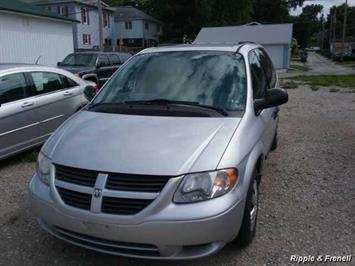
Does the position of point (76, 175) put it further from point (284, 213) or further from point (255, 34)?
point (255, 34)

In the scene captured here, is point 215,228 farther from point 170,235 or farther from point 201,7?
point 201,7

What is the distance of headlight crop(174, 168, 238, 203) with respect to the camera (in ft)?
9.66

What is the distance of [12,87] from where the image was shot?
20.6 ft

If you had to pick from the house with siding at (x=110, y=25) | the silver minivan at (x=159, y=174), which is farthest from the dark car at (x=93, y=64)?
the house with siding at (x=110, y=25)

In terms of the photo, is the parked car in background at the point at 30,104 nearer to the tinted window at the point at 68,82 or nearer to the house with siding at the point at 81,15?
the tinted window at the point at 68,82

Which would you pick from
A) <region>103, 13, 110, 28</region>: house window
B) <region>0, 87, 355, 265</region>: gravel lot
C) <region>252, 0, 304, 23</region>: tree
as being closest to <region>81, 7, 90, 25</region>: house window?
<region>103, 13, 110, 28</region>: house window

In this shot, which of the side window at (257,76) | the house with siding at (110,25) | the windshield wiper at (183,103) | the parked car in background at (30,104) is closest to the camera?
the windshield wiper at (183,103)

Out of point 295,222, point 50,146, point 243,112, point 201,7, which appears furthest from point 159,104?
point 201,7

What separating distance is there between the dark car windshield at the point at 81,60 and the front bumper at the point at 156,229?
476 inches

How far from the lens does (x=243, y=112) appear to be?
12.5 ft

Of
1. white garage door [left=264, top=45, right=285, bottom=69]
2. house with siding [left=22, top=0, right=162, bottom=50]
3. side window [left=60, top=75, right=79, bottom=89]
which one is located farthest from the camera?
house with siding [left=22, top=0, right=162, bottom=50]

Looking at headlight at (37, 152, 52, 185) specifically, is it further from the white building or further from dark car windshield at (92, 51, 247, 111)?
the white building

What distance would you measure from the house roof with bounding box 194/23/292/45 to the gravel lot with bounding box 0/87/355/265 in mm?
33810

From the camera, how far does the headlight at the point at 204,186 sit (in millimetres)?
2945
